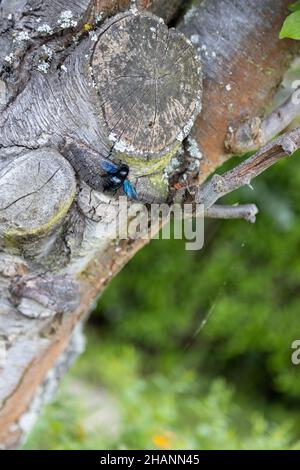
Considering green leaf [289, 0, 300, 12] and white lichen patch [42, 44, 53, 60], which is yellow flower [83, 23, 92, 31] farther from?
green leaf [289, 0, 300, 12]

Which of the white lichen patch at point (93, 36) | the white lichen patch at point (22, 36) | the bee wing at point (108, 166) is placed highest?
the white lichen patch at point (93, 36)

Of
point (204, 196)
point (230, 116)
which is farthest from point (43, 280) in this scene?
point (230, 116)

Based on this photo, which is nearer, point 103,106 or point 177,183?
point 103,106

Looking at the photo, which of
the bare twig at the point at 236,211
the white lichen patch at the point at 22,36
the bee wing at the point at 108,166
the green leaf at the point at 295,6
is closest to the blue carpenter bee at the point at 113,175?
the bee wing at the point at 108,166

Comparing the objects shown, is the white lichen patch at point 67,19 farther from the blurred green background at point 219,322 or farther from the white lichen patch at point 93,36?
the blurred green background at point 219,322

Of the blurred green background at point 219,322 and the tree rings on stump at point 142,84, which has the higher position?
the tree rings on stump at point 142,84

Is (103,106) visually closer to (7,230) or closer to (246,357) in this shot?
(7,230)

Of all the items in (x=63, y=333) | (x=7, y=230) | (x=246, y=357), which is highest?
(x=7, y=230)

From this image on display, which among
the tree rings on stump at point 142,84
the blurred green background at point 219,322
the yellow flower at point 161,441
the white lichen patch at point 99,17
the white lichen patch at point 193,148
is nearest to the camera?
the tree rings on stump at point 142,84

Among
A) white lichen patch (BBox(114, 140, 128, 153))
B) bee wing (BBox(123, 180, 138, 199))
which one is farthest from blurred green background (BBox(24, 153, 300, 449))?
white lichen patch (BBox(114, 140, 128, 153))
